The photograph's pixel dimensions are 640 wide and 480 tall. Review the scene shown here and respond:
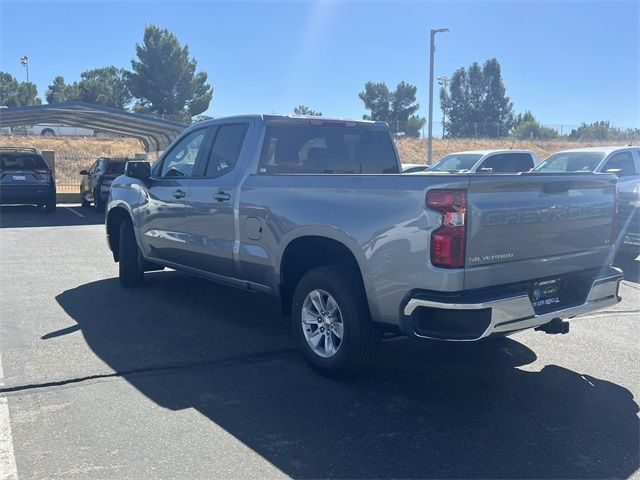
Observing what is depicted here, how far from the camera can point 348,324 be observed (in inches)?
180

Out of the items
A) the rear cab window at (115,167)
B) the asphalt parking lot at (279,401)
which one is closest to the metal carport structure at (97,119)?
the rear cab window at (115,167)

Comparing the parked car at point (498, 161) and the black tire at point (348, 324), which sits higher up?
the parked car at point (498, 161)

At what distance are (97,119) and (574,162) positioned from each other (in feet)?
58.5

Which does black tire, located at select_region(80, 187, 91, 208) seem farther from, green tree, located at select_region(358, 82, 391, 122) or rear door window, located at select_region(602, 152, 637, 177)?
green tree, located at select_region(358, 82, 391, 122)

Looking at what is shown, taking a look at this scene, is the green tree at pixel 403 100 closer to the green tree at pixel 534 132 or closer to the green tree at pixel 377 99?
the green tree at pixel 377 99

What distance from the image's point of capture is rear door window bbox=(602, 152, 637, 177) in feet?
39.8

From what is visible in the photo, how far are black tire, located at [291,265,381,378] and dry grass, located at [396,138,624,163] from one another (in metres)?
39.9

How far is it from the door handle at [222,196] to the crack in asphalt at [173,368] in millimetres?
1444

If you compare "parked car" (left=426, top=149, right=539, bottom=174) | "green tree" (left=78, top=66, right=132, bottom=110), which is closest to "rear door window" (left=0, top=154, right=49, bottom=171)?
"parked car" (left=426, top=149, right=539, bottom=174)

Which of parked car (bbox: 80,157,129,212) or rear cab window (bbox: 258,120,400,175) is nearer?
rear cab window (bbox: 258,120,400,175)

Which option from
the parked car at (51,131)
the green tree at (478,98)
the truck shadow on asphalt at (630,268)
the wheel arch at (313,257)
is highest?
the green tree at (478,98)

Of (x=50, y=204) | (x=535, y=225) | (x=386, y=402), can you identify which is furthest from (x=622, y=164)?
(x=50, y=204)

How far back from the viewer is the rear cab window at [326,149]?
5879mm

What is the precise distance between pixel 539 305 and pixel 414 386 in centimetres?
109
